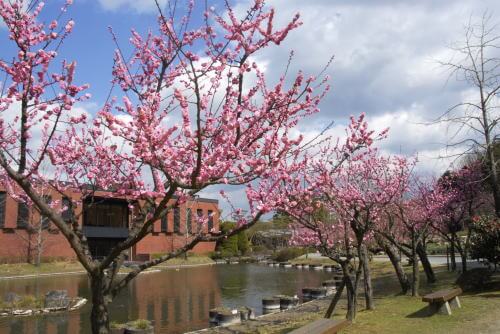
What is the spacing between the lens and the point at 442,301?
10000 mm

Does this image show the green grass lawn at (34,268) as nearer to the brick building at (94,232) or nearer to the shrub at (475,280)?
the brick building at (94,232)

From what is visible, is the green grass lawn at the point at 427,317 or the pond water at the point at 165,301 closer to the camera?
the green grass lawn at the point at 427,317

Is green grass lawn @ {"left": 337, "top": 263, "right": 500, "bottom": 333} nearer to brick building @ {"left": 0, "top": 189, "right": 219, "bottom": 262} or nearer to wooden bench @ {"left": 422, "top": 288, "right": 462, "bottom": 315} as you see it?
wooden bench @ {"left": 422, "top": 288, "right": 462, "bottom": 315}

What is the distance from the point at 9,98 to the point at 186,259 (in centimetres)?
4260

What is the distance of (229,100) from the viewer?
18.8ft

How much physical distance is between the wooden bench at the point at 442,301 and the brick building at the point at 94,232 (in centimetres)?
2141

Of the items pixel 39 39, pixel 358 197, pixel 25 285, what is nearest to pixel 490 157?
pixel 358 197

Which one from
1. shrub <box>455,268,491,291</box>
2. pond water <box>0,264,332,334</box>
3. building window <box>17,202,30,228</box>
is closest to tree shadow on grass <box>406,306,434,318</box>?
shrub <box>455,268,491,291</box>

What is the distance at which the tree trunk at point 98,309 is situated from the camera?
5391 millimetres

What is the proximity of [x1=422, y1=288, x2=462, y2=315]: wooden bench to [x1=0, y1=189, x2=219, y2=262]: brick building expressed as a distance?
2141 centimetres

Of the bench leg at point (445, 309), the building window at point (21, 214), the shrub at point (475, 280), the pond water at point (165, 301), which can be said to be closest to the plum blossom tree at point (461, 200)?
the shrub at point (475, 280)

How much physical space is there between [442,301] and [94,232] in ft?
138

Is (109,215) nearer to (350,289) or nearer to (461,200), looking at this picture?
(461,200)

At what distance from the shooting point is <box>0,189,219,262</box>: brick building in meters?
39.0
